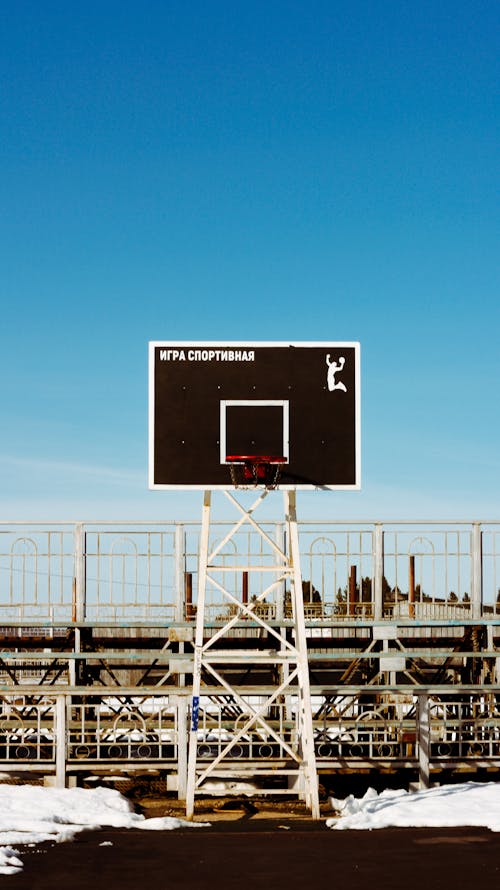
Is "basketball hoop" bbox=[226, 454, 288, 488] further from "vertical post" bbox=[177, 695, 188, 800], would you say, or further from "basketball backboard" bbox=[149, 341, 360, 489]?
"vertical post" bbox=[177, 695, 188, 800]

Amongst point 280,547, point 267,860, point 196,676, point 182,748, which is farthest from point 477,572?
point 267,860

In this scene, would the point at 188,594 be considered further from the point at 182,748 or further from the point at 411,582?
the point at 411,582

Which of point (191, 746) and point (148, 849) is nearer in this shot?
point (148, 849)

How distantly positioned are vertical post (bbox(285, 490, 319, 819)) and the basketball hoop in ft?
1.39

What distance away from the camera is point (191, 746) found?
584 inches

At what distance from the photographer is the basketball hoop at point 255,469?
51.1 feet

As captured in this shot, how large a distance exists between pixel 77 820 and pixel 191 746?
175 cm

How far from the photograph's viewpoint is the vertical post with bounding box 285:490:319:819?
14.9 metres

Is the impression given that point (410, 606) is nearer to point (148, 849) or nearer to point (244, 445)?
point (244, 445)

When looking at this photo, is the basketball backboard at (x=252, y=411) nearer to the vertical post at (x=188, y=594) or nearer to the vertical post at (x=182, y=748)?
the vertical post at (x=182, y=748)

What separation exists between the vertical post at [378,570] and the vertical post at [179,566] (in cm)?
339

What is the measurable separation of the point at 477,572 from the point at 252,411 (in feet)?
20.4

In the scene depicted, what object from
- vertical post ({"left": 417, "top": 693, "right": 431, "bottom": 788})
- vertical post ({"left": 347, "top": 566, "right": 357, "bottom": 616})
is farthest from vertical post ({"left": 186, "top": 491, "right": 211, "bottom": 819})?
vertical post ({"left": 347, "top": 566, "right": 357, "bottom": 616})

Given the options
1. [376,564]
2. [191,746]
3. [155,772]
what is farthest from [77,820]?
[376,564]
